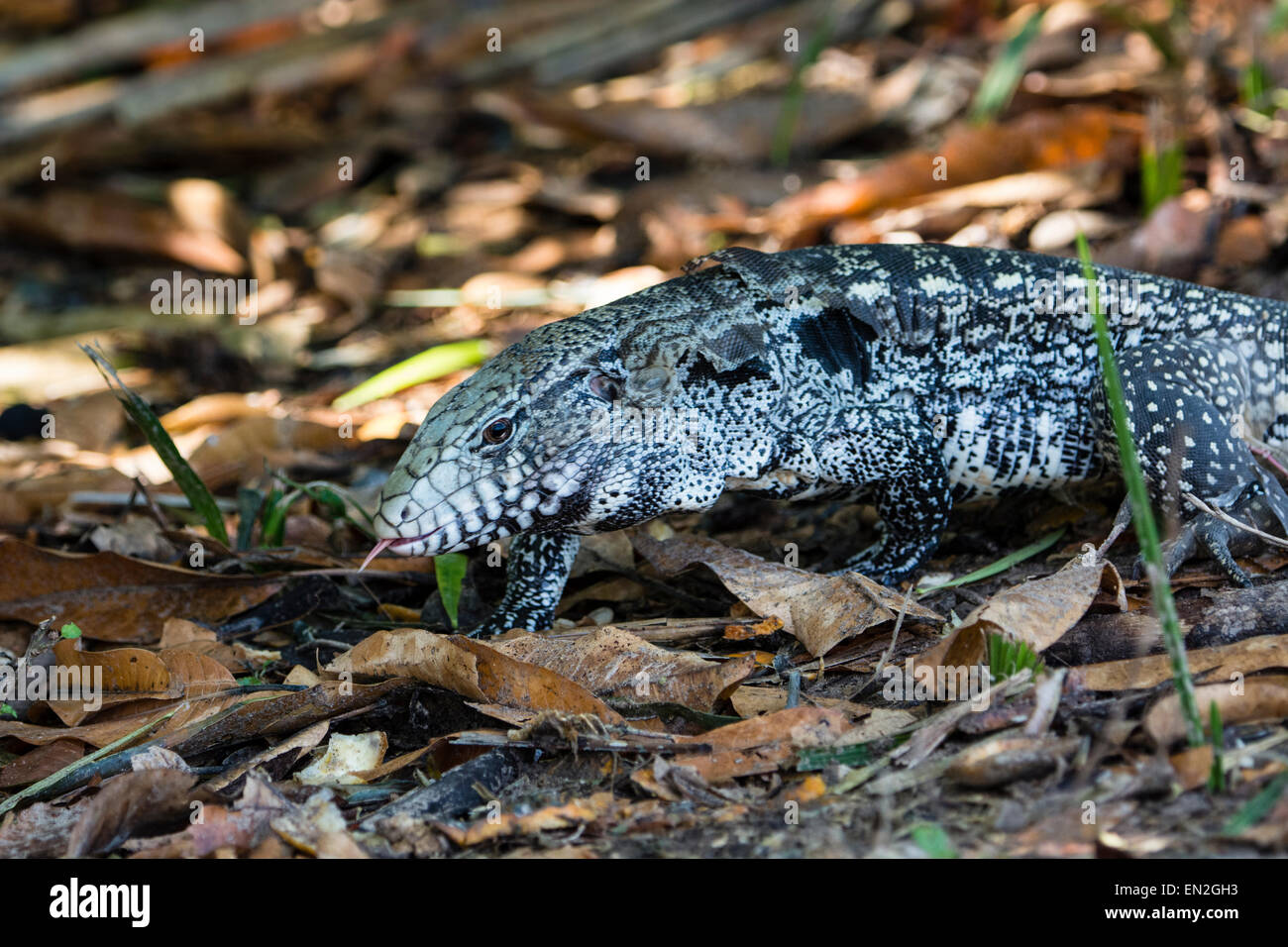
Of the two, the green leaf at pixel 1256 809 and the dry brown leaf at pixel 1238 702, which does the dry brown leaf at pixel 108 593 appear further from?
the green leaf at pixel 1256 809

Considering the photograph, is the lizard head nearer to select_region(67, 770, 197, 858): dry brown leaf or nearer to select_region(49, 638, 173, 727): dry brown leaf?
select_region(49, 638, 173, 727): dry brown leaf

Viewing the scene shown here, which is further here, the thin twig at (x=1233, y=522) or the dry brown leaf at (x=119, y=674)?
the dry brown leaf at (x=119, y=674)

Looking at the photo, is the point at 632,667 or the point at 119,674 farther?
the point at 119,674

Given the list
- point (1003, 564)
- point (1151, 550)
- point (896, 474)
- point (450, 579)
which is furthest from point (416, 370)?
point (1151, 550)
